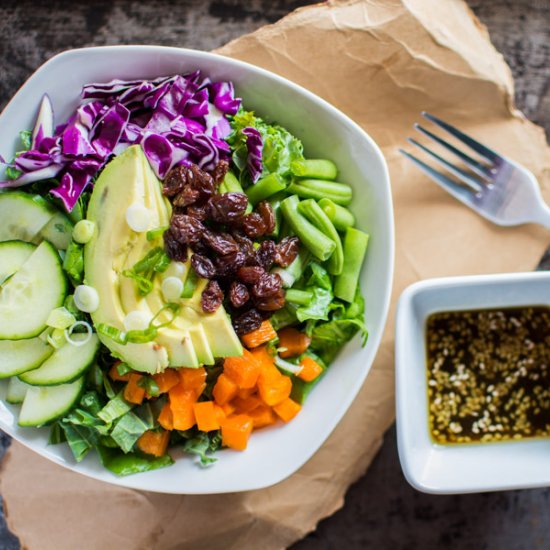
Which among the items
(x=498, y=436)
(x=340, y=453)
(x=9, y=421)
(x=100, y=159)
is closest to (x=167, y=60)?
(x=100, y=159)

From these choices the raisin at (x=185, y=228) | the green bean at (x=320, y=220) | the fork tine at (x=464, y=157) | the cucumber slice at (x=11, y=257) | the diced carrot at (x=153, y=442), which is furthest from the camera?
the fork tine at (x=464, y=157)

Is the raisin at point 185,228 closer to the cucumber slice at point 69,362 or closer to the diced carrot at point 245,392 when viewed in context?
the cucumber slice at point 69,362

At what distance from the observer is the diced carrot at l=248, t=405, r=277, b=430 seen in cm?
256

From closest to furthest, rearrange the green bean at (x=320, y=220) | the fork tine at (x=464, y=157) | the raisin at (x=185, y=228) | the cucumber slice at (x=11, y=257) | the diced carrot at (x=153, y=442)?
1. the raisin at (x=185, y=228)
2. the cucumber slice at (x=11, y=257)
3. the green bean at (x=320, y=220)
4. the diced carrot at (x=153, y=442)
5. the fork tine at (x=464, y=157)

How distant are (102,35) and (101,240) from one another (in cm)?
129

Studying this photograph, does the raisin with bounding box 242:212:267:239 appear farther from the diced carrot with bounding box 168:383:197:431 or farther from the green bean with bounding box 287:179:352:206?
the diced carrot with bounding box 168:383:197:431

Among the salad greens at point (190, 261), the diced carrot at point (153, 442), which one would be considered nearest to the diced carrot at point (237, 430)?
the salad greens at point (190, 261)

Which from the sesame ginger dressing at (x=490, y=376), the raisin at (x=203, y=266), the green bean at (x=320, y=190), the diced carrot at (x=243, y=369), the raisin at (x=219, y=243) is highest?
the green bean at (x=320, y=190)

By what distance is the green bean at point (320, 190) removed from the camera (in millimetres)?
2475

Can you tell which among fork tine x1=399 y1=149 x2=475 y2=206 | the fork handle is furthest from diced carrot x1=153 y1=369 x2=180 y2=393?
the fork handle

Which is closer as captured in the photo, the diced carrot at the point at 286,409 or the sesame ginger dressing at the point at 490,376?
the diced carrot at the point at 286,409

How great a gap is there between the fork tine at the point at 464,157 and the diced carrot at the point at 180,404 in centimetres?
150

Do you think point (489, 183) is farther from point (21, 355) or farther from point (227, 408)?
point (21, 355)

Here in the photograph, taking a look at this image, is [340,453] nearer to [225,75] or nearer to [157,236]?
[157,236]
